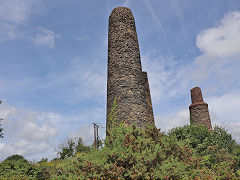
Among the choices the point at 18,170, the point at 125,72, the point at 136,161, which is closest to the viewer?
the point at 136,161

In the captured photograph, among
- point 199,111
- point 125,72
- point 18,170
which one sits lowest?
point 18,170

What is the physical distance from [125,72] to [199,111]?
1565 cm

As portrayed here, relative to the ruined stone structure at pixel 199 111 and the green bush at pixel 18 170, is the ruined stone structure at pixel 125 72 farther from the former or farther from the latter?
the ruined stone structure at pixel 199 111

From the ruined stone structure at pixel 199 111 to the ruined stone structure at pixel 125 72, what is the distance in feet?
46.6

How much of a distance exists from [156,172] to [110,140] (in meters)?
2.53

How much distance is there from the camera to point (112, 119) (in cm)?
1266

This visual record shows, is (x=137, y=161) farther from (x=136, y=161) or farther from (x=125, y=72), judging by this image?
(x=125, y=72)

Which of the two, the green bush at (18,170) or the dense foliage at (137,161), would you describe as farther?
the green bush at (18,170)

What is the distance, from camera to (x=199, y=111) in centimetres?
2589

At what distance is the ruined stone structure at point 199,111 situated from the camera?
83.3 feet

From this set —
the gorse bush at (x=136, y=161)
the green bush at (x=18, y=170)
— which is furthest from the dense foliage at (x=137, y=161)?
the green bush at (x=18, y=170)

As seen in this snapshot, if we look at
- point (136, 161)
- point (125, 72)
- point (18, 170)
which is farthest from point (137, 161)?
point (18, 170)

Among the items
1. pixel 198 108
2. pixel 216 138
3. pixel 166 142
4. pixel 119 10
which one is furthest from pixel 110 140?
pixel 198 108

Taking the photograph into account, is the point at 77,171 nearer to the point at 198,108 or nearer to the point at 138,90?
the point at 138,90
